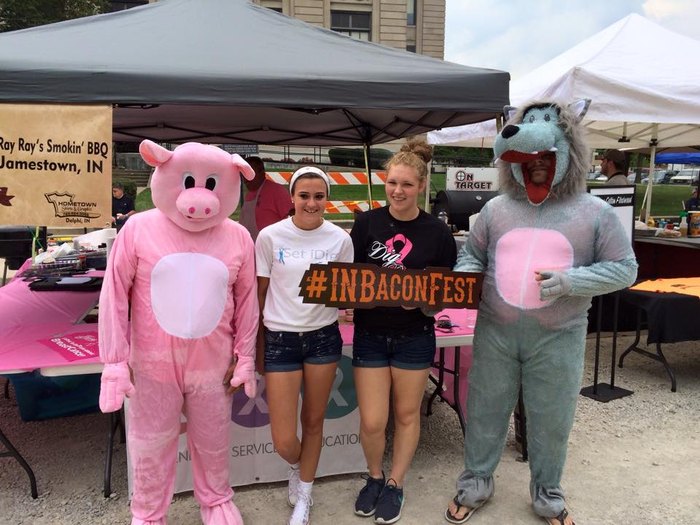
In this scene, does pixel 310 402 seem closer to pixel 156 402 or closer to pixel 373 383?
pixel 373 383

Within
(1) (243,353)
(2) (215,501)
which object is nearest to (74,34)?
(1) (243,353)

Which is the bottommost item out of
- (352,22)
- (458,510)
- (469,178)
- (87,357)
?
(458,510)

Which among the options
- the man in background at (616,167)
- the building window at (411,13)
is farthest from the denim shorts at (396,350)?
the building window at (411,13)

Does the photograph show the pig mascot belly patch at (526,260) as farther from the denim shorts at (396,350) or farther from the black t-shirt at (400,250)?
the denim shorts at (396,350)

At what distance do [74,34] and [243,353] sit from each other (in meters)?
2.21

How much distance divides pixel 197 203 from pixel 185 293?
369mm

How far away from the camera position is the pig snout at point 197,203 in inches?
85.0

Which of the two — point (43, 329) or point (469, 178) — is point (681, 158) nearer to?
point (469, 178)

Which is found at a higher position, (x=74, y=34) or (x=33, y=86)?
(x=74, y=34)

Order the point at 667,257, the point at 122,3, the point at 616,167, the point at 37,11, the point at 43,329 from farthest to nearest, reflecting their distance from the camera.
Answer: the point at 122,3, the point at 37,11, the point at 667,257, the point at 616,167, the point at 43,329

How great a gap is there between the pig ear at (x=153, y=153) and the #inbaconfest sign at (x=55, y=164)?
68 cm

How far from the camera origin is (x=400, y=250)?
248cm

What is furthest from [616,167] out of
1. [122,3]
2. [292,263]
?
[122,3]

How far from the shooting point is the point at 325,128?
6008mm
